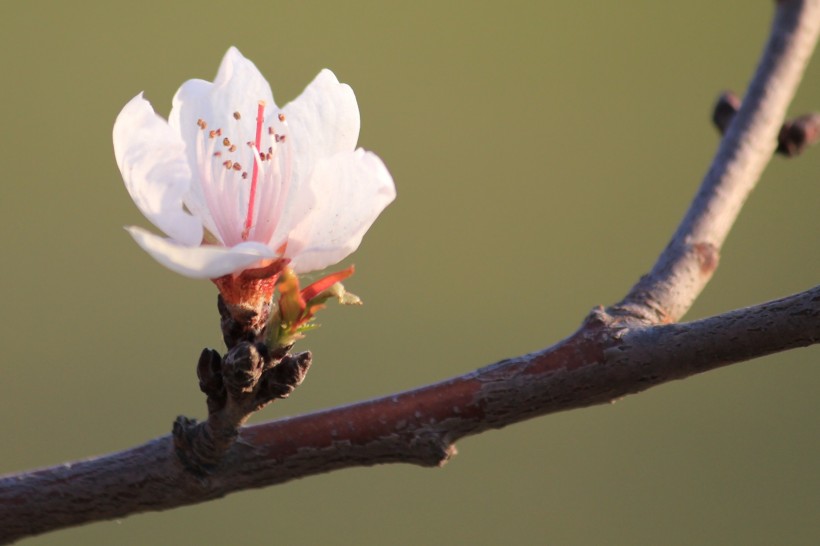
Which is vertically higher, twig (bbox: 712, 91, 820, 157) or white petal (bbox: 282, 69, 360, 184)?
twig (bbox: 712, 91, 820, 157)

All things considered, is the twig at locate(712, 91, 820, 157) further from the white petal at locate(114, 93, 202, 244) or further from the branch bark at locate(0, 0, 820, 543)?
the white petal at locate(114, 93, 202, 244)

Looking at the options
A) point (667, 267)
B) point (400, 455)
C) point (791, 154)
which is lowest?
point (400, 455)

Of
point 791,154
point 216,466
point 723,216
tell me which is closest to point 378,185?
point 216,466

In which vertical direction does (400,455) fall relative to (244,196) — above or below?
below

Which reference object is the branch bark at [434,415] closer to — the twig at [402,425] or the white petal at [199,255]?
the twig at [402,425]

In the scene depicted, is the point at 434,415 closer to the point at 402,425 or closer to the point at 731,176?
the point at 402,425

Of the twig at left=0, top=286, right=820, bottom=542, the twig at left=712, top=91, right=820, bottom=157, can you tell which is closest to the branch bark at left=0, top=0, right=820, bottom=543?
the twig at left=0, top=286, right=820, bottom=542

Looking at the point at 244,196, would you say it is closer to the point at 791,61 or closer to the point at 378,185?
the point at 378,185
